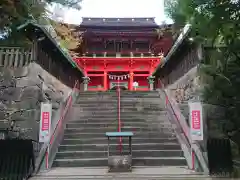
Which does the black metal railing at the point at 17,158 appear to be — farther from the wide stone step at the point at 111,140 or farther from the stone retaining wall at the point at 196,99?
the stone retaining wall at the point at 196,99

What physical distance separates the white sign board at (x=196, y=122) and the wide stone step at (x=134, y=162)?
1.10 meters

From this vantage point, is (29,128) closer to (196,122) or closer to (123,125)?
(123,125)

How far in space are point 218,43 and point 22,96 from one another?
6.61 metres

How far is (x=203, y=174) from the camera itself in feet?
20.8

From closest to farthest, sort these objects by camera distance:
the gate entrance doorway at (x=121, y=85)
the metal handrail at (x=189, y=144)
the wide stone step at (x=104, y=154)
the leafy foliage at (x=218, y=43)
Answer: the leafy foliage at (x=218, y=43), the metal handrail at (x=189, y=144), the wide stone step at (x=104, y=154), the gate entrance doorway at (x=121, y=85)

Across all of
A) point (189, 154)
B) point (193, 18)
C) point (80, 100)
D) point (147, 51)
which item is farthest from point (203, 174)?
point (147, 51)

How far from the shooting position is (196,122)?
6871mm

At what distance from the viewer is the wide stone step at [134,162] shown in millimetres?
7513

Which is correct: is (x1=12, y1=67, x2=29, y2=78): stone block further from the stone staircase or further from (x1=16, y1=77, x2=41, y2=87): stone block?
the stone staircase

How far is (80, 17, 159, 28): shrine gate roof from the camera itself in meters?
26.3

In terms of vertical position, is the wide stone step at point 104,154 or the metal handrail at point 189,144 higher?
the metal handrail at point 189,144

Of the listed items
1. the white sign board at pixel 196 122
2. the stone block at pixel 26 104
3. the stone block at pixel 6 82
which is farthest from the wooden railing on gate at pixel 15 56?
the white sign board at pixel 196 122

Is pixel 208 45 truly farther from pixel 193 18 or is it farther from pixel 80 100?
pixel 80 100

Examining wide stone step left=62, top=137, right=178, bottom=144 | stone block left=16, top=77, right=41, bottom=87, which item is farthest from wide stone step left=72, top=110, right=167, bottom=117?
stone block left=16, top=77, right=41, bottom=87
